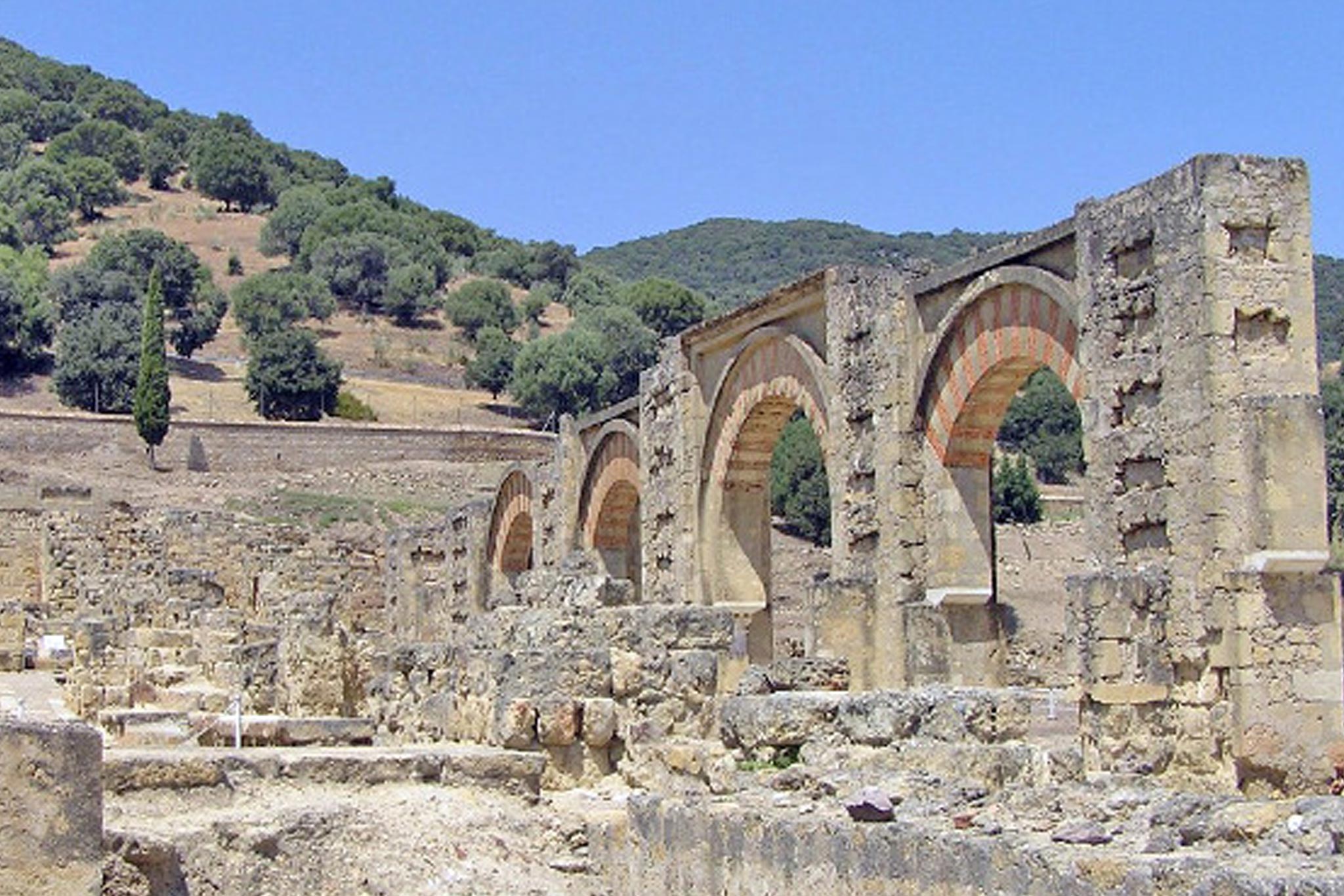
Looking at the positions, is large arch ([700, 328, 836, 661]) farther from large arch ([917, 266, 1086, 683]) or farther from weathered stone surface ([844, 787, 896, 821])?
weathered stone surface ([844, 787, 896, 821])

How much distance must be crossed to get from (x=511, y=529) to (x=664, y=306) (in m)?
40.8

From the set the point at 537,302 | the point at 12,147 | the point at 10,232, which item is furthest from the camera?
the point at 12,147

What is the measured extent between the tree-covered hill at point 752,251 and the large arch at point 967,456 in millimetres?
98212

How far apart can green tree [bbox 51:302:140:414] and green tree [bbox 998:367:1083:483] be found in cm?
2408

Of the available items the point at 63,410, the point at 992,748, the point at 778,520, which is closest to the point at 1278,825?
the point at 992,748

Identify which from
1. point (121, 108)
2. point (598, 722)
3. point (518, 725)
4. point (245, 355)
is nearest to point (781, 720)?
point (598, 722)

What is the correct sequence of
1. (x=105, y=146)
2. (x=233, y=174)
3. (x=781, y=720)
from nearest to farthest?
1. (x=781, y=720)
2. (x=233, y=174)
3. (x=105, y=146)

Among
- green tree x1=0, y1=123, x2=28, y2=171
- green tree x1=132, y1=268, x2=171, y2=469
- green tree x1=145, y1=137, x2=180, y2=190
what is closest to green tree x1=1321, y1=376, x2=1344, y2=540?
green tree x1=132, y1=268, x2=171, y2=469

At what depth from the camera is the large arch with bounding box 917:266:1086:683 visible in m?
15.0

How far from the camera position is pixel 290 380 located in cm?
5584

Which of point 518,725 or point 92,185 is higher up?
point 92,185

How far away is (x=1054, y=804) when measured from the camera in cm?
520

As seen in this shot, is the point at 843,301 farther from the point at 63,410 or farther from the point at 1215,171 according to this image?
the point at 63,410

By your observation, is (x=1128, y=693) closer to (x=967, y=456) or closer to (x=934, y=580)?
(x=934, y=580)
